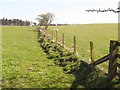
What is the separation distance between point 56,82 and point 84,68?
9.03ft

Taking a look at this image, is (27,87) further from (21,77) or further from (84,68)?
(84,68)

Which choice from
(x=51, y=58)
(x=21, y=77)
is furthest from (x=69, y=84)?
(x=51, y=58)

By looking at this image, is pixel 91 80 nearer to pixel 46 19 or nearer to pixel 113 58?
pixel 113 58

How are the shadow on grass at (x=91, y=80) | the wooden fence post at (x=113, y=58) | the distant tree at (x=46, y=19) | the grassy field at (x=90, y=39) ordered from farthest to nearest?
the distant tree at (x=46, y=19), the grassy field at (x=90, y=39), the wooden fence post at (x=113, y=58), the shadow on grass at (x=91, y=80)

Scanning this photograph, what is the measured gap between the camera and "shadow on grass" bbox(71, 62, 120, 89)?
12.2 metres

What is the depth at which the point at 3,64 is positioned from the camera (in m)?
18.8

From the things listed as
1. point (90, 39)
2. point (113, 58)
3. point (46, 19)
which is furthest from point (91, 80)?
point (46, 19)

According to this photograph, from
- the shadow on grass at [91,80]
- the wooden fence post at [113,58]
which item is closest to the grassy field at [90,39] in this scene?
the shadow on grass at [91,80]

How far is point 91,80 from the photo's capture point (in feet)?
43.4

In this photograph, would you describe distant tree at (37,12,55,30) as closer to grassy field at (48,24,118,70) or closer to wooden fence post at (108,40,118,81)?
grassy field at (48,24,118,70)

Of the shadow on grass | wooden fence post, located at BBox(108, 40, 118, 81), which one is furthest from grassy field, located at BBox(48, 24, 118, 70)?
wooden fence post, located at BBox(108, 40, 118, 81)

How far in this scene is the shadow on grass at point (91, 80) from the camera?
12170 millimetres

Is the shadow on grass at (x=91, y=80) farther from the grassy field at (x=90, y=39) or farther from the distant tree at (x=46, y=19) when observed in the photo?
the distant tree at (x=46, y=19)

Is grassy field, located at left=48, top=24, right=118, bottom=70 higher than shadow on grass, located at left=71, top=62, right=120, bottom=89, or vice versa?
grassy field, located at left=48, top=24, right=118, bottom=70
